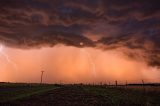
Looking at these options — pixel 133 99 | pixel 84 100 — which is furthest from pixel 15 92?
pixel 133 99

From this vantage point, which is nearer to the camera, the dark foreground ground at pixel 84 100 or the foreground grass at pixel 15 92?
the dark foreground ground at pixel 84 100

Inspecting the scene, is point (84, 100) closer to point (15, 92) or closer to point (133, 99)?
point (133, 99)

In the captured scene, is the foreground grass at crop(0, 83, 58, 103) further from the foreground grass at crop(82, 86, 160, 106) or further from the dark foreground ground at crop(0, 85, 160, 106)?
the foreground grass at crop(82, 86, 160, 106)

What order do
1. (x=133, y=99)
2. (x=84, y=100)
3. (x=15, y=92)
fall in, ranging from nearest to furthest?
(x=84, y=100) → (x=133, y=99) → (x=15, y=92)

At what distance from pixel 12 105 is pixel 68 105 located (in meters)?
6.22

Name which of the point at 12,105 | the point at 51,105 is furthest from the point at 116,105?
the point at 12,105

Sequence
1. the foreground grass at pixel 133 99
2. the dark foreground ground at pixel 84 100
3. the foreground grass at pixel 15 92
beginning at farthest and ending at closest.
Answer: the foreground grass at pixel 15 92 → the foreground grass at pixel 133 99 → the dark foreground ground at pixel 84 100

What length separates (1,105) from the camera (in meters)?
21.8

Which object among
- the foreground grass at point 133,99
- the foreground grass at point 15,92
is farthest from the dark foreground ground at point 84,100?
the foreground grass at point 15,92

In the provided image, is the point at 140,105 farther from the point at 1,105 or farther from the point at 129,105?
the point at 1,105

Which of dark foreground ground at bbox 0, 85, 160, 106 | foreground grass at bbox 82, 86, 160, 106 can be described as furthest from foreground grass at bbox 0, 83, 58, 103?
foreground grass at bbox 82, 86, 160, 106

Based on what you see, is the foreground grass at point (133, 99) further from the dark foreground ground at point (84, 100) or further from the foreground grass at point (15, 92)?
the foreground grass at point (15, 92)

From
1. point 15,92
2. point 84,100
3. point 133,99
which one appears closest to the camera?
point 84,100

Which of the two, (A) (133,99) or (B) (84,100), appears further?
(A) (133,99)
